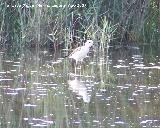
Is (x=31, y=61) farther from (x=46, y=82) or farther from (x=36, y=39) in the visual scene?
(x=46, y=82)

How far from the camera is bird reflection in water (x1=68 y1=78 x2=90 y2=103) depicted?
9.78 metres

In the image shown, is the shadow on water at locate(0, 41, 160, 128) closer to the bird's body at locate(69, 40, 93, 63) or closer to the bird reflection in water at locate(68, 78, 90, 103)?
the bird reflection in water at locate(68, 78, 90, 103)

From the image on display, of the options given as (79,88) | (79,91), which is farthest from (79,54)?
(79,91)

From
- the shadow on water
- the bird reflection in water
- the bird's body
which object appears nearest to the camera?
the shadow on water

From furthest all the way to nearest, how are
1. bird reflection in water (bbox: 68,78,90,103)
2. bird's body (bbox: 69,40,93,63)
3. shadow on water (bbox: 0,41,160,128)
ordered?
bird's body (bbox: 69,40,93,63)
bird reflection in water (bbox: 68,78,90,103)
shadow on water (bbox: 0,41,160,128)

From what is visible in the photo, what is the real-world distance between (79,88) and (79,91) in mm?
214

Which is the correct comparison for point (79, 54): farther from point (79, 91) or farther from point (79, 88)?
point (79, 91)

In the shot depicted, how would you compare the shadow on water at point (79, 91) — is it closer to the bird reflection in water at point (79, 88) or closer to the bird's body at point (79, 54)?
the bird reflection in water at point (79, 88)

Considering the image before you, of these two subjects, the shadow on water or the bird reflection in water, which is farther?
the bird reflection in water

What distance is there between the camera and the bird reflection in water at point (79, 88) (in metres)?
9.78

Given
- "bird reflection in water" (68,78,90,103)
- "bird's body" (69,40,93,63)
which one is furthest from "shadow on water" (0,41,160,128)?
"bird's body" (69,40,93,63)

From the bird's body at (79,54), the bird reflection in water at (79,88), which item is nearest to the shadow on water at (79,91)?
the bird reflection in water at (79,88)

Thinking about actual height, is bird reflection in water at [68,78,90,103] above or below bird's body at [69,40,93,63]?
below

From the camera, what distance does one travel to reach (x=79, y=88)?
10.4 metres
